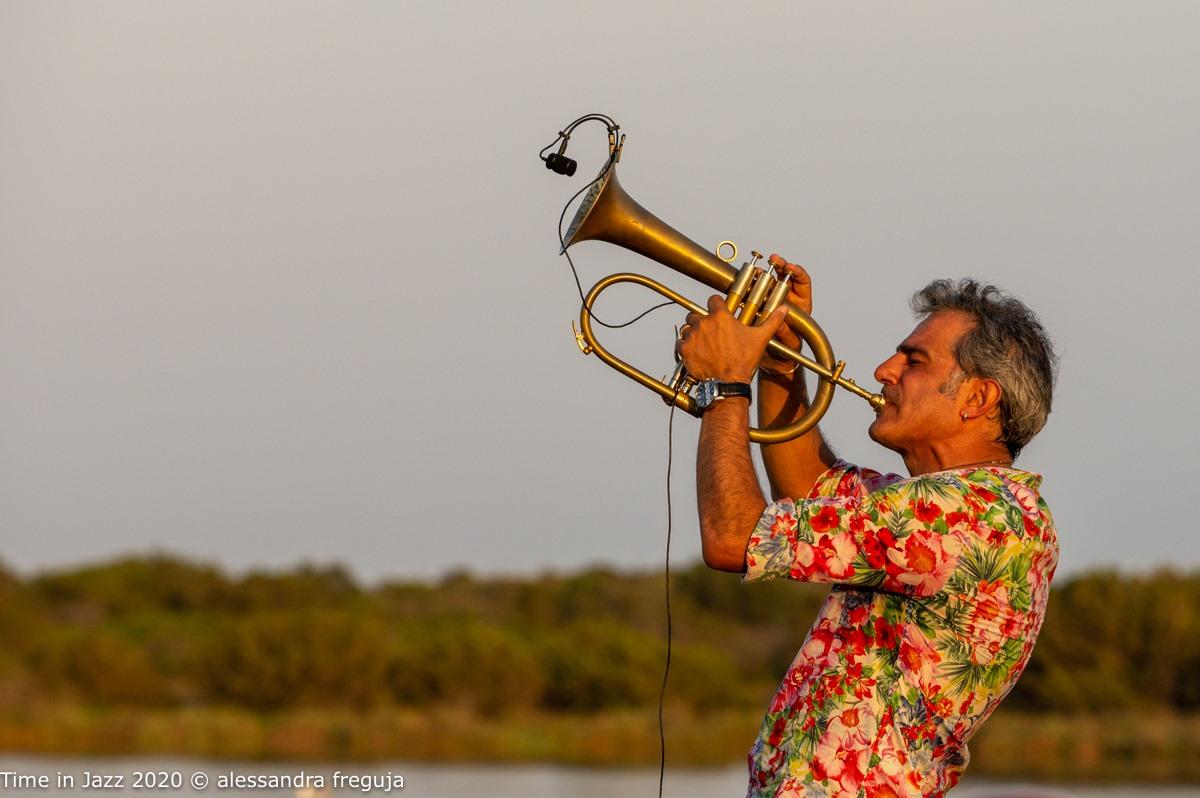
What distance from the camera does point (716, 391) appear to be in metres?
3.89

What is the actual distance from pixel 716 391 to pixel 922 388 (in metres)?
0.50

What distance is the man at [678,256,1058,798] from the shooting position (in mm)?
3566

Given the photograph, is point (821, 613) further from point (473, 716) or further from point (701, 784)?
point (473, 716)

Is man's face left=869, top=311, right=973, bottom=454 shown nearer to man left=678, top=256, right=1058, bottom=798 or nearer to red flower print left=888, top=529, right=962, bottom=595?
man left=678, top=256, right=1058, bottom=798

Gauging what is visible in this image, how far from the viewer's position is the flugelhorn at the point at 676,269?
4172 millimetres

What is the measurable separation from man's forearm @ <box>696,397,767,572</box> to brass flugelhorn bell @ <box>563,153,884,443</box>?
13.1 inches

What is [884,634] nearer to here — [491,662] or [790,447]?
[790,447]

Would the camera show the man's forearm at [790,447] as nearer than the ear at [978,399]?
No

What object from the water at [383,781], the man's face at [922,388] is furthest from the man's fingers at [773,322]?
the water at [383,781]

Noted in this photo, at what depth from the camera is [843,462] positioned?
452 centimetres

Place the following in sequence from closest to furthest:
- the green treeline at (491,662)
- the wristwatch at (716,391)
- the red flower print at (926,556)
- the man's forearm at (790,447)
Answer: the red flower print at (926,556) < the wristwatch at (716,391) < the man's forearm at (790,447) < the green treeline at (491,662)

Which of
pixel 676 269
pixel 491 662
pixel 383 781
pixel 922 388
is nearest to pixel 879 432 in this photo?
pixel 922 388

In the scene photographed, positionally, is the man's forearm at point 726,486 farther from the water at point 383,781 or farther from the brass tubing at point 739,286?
the water at point 383,781

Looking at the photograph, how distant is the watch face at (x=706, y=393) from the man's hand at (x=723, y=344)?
0.07ft
